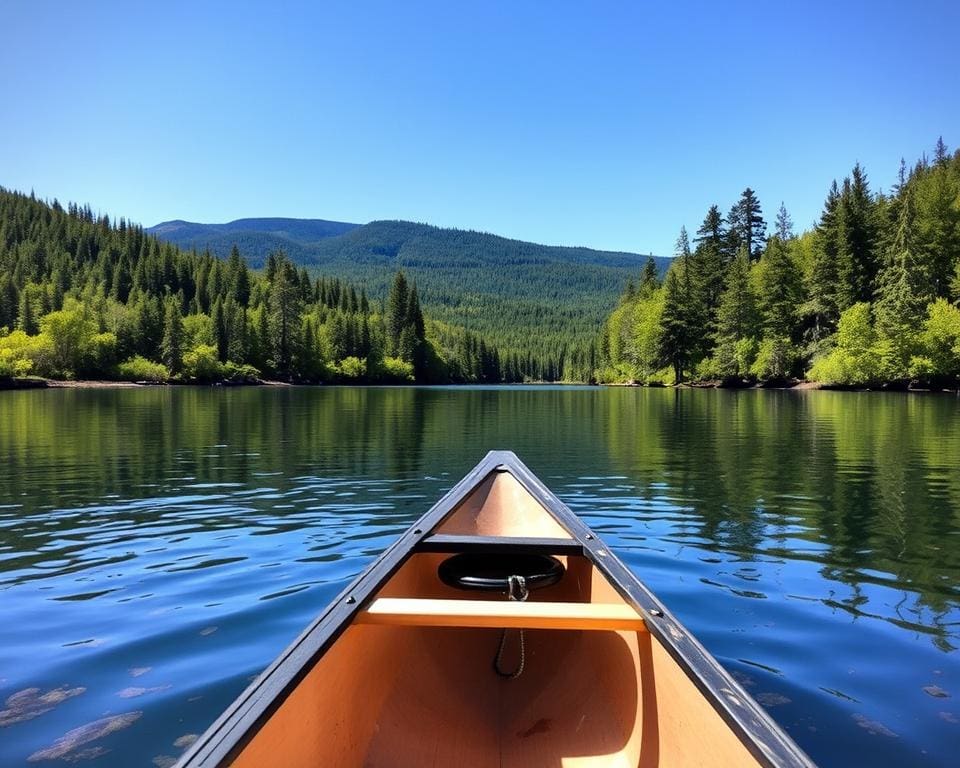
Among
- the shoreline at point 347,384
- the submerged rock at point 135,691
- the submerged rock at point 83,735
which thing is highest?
the shoreline at point 347,384

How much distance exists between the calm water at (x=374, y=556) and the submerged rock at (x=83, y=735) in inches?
0.6

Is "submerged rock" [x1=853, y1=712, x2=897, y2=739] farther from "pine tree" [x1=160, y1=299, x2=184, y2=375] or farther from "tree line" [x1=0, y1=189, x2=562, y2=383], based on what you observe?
"pine tree" [x1=160, y1=299, x2=184, y2=375]

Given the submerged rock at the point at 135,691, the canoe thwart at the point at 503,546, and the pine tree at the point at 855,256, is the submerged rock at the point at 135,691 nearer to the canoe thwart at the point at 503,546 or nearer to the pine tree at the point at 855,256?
the canoe thwart at the point at 503,546

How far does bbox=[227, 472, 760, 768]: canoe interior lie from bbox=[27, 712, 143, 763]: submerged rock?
6.19 ft

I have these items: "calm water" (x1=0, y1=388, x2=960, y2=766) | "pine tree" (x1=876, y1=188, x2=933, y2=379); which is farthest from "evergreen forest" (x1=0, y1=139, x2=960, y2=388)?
"calm water" (x1=0, y1=388, x2=960, y2=766)

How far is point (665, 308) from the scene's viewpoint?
271 feet

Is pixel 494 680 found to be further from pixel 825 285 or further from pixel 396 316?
pixel 396 316

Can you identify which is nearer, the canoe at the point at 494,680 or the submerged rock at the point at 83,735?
the canoe at the point at 494,680

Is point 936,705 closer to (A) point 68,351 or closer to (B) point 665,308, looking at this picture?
(B) point 665,308

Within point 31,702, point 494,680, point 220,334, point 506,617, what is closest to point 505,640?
point 494,680

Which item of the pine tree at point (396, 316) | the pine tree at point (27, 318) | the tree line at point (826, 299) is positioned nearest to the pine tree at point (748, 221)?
the tree line at point (826, 299)

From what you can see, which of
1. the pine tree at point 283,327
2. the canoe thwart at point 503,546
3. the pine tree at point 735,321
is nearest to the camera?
the canoe thwart at point 503,546

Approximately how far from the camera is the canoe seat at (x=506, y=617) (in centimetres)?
→ 362

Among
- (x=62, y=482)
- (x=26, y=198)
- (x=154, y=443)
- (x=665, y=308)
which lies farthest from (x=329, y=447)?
(x=26, y=198)
